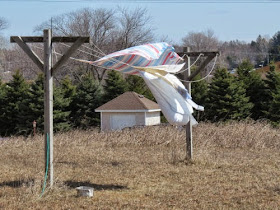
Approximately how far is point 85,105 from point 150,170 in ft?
59.1

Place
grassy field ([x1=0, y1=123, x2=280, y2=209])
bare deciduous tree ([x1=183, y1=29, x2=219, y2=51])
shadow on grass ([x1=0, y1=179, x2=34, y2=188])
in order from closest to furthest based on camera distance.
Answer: grassy field ([x1=0, y1=123, x2=280, y2=209]) < shadow on grass ([x1=0, y1=179, x2=34, y2=188]) < bare deciduous tree ([x1=183, y1=29, x2=219, y2=51])

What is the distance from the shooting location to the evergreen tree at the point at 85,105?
25672 millimetres

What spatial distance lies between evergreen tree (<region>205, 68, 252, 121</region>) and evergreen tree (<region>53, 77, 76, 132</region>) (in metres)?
8.33

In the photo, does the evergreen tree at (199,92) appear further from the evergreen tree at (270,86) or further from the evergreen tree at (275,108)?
the evergreen tree at (275,108)

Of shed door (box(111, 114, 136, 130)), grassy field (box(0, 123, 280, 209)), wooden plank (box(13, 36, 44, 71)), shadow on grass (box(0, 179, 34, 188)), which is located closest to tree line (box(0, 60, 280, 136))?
shed door (box(111, 114, 136, 130))

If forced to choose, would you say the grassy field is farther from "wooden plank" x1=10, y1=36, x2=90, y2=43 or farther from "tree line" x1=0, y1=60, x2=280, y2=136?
"tree line" x1=0, y1=60, x2=280, y2=136

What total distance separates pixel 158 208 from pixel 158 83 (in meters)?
2.35

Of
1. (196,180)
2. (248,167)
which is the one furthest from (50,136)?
(248,167)

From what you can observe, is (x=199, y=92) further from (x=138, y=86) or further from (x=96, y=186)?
(x=96, y=186)

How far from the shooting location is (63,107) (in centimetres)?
2491

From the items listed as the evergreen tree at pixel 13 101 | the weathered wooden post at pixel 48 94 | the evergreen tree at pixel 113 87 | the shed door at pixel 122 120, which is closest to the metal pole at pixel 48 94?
the weathered wooden post at pixel 48 94

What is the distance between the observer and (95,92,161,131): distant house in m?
23.4

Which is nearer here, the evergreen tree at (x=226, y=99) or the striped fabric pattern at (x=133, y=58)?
the striped fabric pattern at (x=133, y=58)

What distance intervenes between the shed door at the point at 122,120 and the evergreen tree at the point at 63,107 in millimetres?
2706
